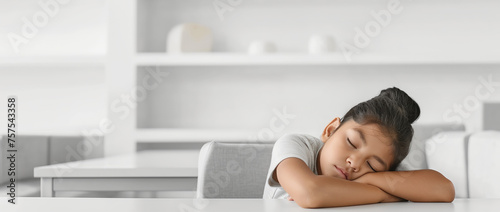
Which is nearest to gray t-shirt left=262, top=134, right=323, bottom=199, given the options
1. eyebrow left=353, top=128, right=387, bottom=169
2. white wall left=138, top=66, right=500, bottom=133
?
eyebrow left=353, top=128, right=387, bottom=169

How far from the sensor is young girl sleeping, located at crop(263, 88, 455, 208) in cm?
87

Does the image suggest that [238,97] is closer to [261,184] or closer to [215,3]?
[215,3]

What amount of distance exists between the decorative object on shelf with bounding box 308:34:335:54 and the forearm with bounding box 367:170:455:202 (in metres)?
2.25

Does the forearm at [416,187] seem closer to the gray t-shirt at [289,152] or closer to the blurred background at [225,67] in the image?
the gray t-shirt at [289,152]

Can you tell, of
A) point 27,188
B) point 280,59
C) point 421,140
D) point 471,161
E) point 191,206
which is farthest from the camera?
point 280,59

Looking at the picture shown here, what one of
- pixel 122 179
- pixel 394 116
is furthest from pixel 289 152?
pixel 122 179

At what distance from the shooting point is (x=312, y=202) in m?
→ 0.81

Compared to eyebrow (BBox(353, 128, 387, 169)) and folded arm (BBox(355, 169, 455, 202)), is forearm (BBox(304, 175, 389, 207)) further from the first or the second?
eyebrow (BBox(353, 128, 387, 169))

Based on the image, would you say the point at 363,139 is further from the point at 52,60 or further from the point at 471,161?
the point at 52,60

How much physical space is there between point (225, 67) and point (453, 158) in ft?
5.53

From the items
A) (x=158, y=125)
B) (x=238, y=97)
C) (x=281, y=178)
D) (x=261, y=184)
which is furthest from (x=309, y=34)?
(x=281, y=178)

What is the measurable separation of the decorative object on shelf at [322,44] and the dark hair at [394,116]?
2.07 meters

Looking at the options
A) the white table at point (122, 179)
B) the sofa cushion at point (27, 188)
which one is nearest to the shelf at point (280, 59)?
the sofa cushion at point (27, 188)

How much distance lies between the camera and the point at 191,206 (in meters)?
0.76
